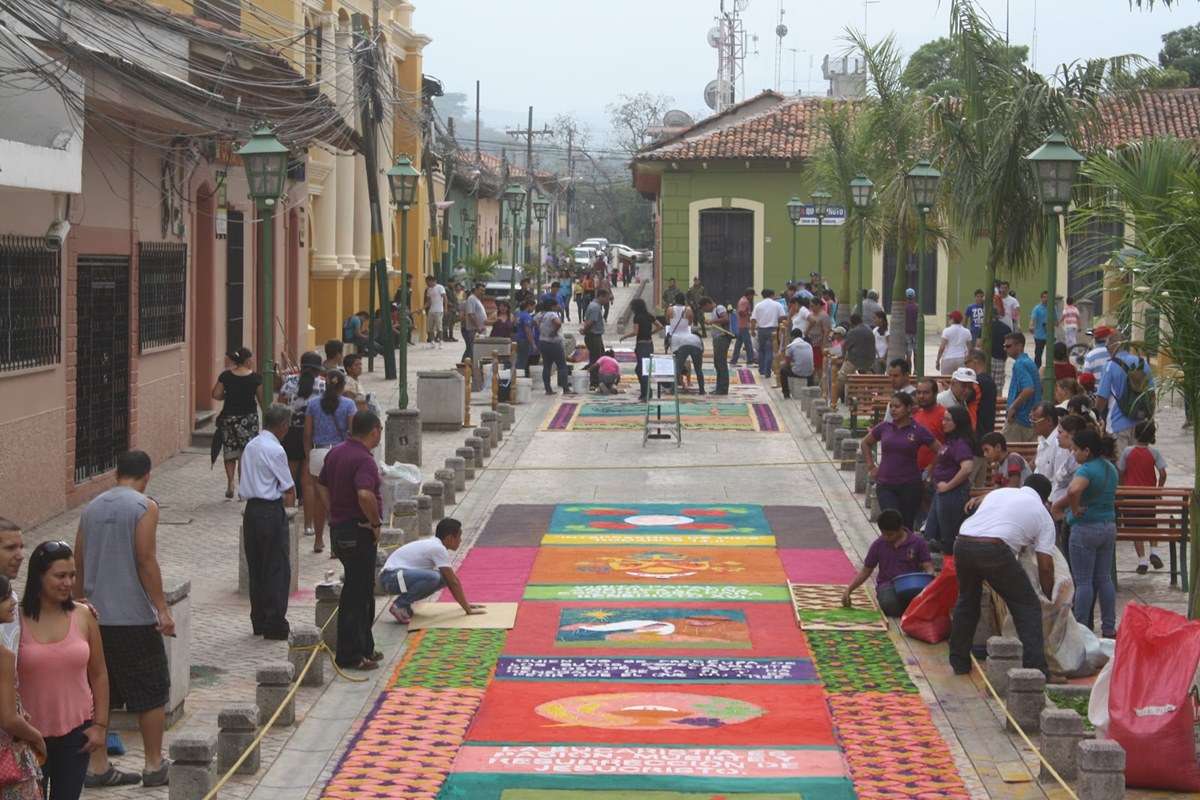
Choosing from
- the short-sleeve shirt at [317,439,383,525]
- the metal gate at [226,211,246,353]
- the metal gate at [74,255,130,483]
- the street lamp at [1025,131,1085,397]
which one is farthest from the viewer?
the metal gate at [226,211,246,353]

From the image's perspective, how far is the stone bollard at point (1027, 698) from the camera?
33.2 ft

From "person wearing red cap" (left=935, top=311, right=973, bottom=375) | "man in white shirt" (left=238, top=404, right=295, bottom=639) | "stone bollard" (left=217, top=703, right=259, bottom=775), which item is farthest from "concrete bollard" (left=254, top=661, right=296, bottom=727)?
"person wearing red cap" (left=935, top=311, right=973, bottom=375)

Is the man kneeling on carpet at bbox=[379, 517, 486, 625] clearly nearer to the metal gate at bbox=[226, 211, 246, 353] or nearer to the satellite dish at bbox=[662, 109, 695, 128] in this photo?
the metal gate at bbox=[226, 211, 246, 353]

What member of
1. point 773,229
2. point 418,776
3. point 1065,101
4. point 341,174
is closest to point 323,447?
A: point 418,776

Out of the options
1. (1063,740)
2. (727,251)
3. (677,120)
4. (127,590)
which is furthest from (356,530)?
(677,120)

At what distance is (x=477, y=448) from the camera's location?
21172 millimetres

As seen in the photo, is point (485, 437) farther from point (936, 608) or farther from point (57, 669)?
point (57, 669)

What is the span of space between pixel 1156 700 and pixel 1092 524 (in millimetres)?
3236

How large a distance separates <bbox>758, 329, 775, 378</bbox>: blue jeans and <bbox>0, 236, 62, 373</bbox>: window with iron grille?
671 inches

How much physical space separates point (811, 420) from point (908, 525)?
35.8 ft

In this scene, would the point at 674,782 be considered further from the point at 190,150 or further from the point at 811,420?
the point at 811,420

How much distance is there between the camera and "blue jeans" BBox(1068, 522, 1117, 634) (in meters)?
12.4

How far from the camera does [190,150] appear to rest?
22.1 metres

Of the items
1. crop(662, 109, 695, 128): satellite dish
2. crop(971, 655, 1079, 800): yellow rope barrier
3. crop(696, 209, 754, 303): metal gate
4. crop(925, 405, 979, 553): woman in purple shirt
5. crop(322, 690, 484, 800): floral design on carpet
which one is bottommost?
crop(322, 690, 484, 800): floral design on carpet
